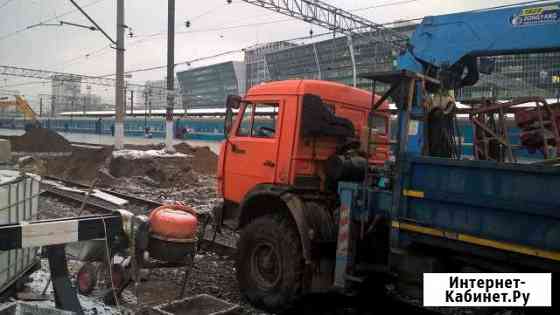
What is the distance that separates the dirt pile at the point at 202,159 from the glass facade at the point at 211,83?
2267cm

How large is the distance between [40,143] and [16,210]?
2771 cm

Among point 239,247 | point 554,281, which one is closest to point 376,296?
point 239,247

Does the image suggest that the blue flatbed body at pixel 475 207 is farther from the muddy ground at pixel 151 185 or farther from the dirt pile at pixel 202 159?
the dirt pile at pixel 202 159

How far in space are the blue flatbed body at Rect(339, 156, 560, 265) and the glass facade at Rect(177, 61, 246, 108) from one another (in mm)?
41560

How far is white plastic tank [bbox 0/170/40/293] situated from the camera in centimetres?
466

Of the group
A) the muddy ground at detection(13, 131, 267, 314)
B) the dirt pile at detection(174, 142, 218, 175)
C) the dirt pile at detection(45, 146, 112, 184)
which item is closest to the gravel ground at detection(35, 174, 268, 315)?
the muddy ground at detection(13, 131, 267, 314)

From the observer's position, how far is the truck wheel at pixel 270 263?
5414 mm

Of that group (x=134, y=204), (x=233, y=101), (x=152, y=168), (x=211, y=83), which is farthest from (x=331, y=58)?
(x=211, y=83)

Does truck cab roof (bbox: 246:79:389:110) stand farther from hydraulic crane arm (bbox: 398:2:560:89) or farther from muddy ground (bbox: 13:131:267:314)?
muddy ground (bbox: 13:131:267:314)

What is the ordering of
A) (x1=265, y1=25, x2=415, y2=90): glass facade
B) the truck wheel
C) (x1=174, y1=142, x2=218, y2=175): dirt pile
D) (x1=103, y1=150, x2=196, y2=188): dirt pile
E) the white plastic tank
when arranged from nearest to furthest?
the white plastic tank < the truck wheel < (x1=103, y1=150, x2=196, y2=188): dirt pile < (x1=174, y1=142, x2=218, y2=175): dirt pile < (x1=265, y1=25, x2=415, y2=90): glass facade

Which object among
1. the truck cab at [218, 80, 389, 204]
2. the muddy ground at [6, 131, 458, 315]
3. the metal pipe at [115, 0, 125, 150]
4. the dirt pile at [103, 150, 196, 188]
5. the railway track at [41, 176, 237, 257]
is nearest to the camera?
the truck cab at [218, 80, 389, 204]

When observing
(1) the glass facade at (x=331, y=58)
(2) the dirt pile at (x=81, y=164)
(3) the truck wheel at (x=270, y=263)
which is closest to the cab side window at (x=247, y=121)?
(3) the truck wheel at (x=270, y=263)

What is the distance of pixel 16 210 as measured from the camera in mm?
5031

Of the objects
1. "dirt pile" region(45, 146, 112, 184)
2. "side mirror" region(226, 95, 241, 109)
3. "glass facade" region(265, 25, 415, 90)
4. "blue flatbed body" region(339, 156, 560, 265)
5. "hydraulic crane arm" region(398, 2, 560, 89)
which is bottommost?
"dirt pile" region(45, 146, 112, 184)
